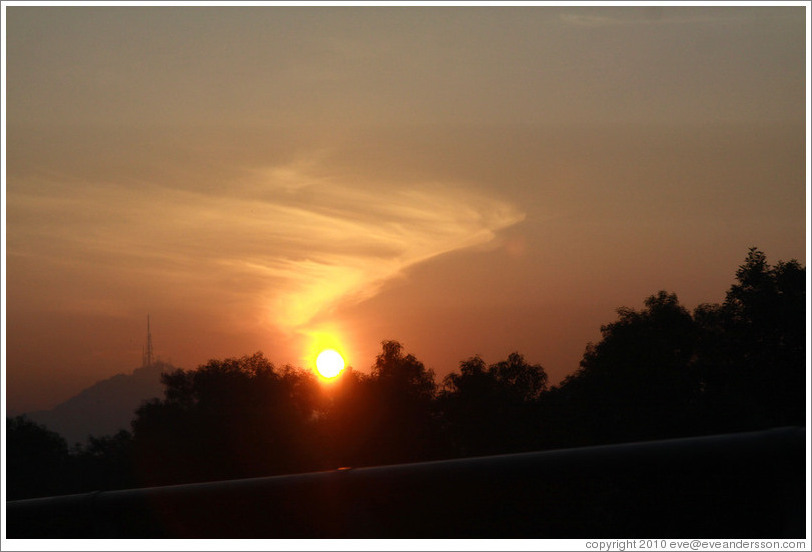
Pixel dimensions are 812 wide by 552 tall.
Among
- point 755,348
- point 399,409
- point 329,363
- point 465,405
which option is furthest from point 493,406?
point 329,363

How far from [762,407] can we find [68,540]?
94.3 ft

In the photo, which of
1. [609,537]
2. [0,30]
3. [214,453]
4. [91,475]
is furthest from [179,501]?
[91,475]

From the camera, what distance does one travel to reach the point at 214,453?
47875mm

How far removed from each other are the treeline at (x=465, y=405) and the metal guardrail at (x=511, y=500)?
24492 mm

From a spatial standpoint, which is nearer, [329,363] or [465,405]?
[465,405]

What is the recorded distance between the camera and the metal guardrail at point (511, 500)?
8.36 feet

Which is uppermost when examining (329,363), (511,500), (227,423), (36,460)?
(329,363)

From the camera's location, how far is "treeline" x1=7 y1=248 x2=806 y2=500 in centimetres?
3114

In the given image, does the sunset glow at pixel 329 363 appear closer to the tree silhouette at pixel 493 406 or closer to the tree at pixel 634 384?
the tree silhouette at pixel 493 406

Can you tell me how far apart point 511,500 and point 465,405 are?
121 ft

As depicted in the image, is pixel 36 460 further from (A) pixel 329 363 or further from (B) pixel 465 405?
(B) pixel 465 405

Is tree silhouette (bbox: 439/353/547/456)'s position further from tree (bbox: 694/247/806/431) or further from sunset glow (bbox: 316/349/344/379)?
sunset glow (bbox: 316/349/344/379)

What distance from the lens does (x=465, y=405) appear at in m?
39.4

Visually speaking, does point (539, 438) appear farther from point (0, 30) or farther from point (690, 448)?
point (690, 448)
